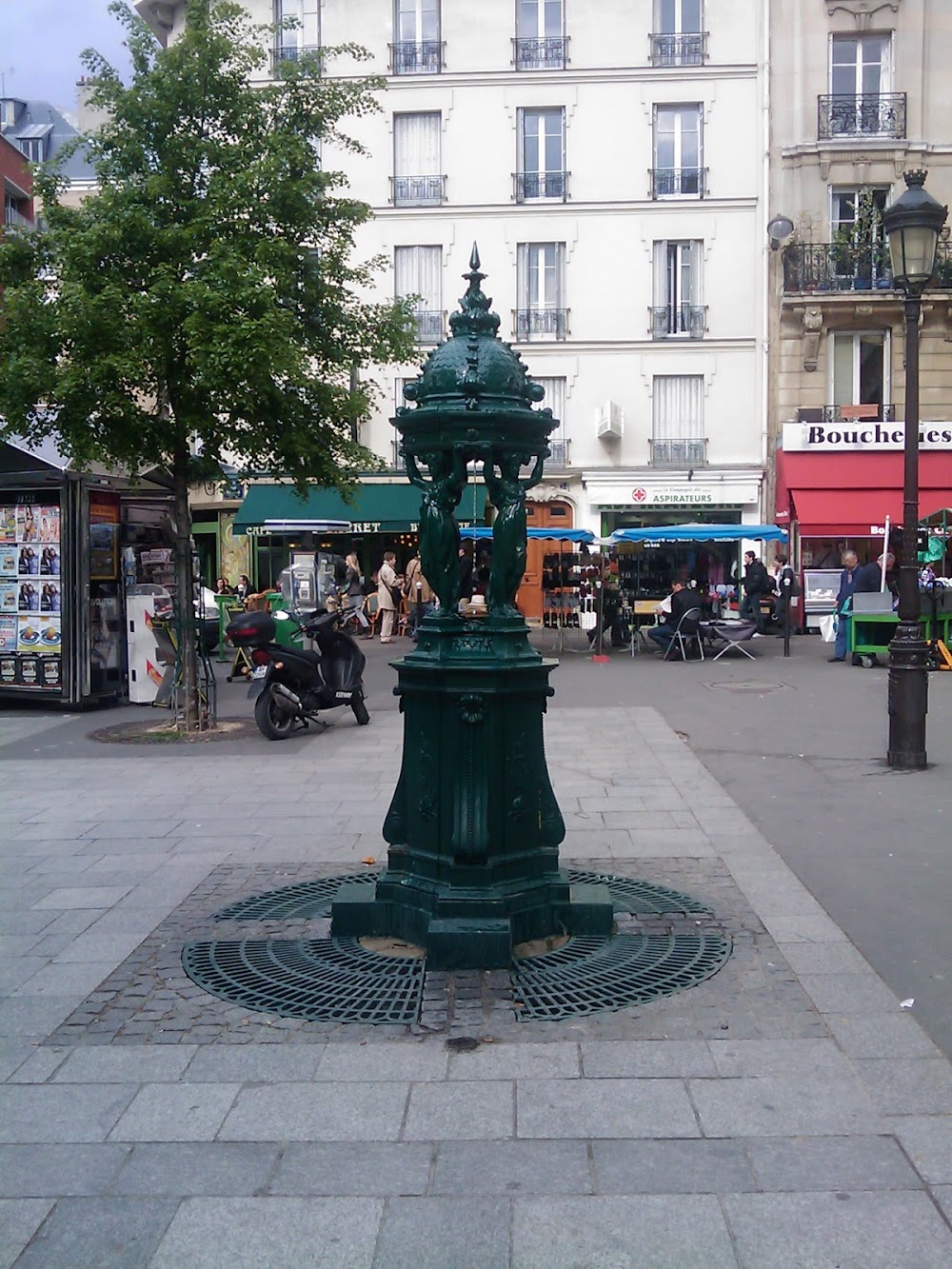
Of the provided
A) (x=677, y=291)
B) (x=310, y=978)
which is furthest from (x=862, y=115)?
(x=310, y=978)

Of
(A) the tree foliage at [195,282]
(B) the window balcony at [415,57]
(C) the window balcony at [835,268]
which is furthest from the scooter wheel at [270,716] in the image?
(B) the window balcony at [415,57]

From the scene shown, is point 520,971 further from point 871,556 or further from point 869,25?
point 869,25

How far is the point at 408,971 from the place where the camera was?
196 inches

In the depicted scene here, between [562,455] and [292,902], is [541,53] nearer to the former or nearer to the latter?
[562,455]

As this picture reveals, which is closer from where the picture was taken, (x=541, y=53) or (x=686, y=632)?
(x=686, y=632)

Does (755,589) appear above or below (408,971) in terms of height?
above

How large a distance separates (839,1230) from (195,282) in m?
9.24

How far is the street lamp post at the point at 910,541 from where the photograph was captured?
940 cm

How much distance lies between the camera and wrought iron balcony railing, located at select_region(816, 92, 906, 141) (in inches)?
1049

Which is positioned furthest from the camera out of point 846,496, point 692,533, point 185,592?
point 846,496

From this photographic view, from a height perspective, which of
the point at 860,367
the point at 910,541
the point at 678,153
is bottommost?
the point at 910,541

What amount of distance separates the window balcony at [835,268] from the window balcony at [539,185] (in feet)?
17.8

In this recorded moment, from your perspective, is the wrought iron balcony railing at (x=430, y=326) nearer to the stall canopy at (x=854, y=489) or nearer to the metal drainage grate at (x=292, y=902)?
the stall canopy at (x=854, y=489)

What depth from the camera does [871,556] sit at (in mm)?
26344
